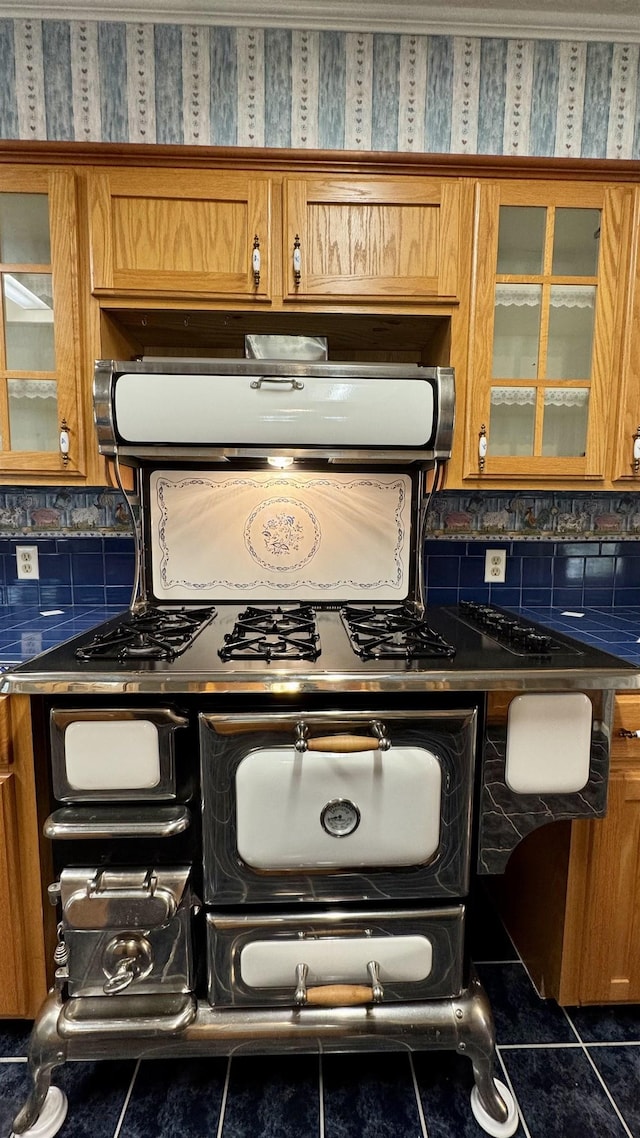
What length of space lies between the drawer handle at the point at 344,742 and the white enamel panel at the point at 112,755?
0.29 m

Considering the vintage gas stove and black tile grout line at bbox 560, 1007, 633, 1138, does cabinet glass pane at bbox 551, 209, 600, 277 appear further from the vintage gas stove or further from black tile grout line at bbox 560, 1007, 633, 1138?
black tile grout line at bbox 560, 1007, 633, 1138

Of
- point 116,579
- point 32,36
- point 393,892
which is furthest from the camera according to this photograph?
point 116,579

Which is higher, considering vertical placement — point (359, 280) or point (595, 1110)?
point (359, 280)

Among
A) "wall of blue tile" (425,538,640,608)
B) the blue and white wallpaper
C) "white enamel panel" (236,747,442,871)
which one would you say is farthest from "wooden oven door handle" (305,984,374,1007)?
the blue and white wallpaper

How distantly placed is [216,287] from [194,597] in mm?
876

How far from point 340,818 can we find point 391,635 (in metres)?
0.42

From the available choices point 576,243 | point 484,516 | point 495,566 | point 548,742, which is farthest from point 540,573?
point 576,243

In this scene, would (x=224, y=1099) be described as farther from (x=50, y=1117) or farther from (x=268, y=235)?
(x=268, y=235)

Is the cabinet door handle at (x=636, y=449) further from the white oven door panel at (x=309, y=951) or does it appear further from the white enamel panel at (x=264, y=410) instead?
the white oven door panel at (x=309, y=951)

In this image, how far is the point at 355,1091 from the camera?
1066 mm

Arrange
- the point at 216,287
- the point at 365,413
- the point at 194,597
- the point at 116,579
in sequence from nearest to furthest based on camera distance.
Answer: the point at 365,413, the point at 216,287, the point at 194,597, the point at 116,579

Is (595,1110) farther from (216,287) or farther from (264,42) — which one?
(264,42)

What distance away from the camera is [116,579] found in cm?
170

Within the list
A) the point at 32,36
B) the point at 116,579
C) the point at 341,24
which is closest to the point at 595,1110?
the point at 116,579
